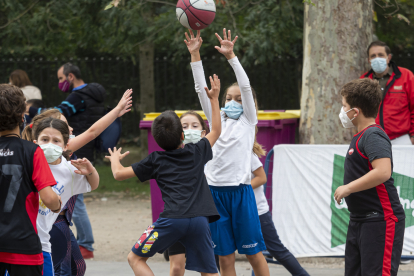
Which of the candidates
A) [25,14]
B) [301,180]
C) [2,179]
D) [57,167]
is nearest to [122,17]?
[25,14]

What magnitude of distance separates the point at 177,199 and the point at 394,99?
331 cm

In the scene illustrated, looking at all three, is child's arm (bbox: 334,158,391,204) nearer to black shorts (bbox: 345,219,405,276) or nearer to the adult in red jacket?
black shorts (bbox: 345,219,405,276)

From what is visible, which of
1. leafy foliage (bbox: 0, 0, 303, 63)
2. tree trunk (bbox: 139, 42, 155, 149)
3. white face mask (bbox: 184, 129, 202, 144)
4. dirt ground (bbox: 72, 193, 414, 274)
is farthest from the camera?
tree trunk (bbox: 139, 42, 155, 149)

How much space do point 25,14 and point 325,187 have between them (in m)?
8.29

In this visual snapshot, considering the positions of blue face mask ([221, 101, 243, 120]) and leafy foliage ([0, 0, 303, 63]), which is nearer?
blue face mask ([221, 101, 243, 120])

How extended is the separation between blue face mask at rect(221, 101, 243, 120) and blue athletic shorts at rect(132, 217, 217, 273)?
1.14 metres

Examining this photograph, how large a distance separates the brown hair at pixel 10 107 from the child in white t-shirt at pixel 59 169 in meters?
0.49

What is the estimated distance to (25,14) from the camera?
36.2 ft

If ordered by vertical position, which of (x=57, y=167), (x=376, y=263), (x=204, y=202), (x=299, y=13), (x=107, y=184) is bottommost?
(x=107, y=184)

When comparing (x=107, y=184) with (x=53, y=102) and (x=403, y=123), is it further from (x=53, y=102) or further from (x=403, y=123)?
(x=403, y=123)

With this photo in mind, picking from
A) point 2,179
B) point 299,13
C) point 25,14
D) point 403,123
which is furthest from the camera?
point 25,14

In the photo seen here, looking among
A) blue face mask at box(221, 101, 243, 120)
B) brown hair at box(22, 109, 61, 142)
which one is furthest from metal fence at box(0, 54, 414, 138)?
brown hair at box(22, 109, 61, 142)

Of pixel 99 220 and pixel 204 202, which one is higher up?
pixel 204 202

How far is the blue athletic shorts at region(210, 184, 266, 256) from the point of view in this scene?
414cm
